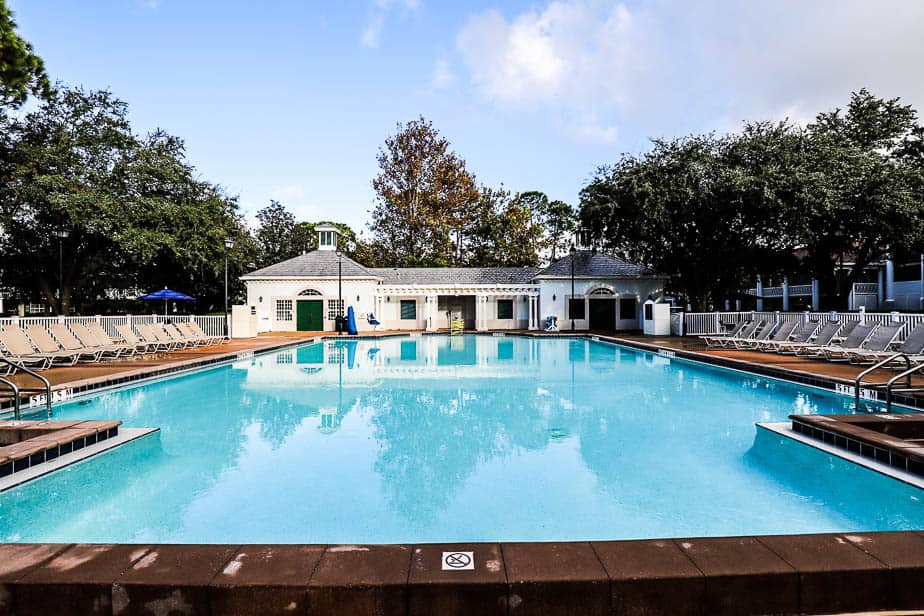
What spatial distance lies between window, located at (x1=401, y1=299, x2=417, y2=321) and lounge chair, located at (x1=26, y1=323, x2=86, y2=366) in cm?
1947

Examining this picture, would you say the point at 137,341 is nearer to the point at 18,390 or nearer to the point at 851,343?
the point at 18,390

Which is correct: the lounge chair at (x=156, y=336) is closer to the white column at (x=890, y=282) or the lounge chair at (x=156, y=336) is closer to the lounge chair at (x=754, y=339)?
the lounge chair at (x=754, y=339)

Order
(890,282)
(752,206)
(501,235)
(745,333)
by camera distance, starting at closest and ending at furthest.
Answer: (745,333)
(752,206)
(890,282)
(501,235)

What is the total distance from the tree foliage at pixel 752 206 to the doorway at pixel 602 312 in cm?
268

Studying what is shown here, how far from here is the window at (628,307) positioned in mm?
29109

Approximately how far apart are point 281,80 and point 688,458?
57.1 ft

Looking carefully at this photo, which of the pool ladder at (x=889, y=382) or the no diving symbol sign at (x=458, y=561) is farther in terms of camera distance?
the pool ladder at (x=889, y=382)

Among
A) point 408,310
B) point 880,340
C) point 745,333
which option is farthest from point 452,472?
point 408,310

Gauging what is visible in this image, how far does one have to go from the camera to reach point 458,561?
8.70ft

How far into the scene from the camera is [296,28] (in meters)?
15.4

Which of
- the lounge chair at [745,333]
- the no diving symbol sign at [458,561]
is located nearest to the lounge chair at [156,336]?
the no diving symbol sign at [458,561]

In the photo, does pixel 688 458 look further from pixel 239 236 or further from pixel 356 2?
pixel 239 236

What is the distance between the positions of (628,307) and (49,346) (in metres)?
24.5

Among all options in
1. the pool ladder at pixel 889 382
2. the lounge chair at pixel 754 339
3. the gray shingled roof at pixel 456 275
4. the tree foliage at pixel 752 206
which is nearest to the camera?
the pool ladder at pixel 889 382
